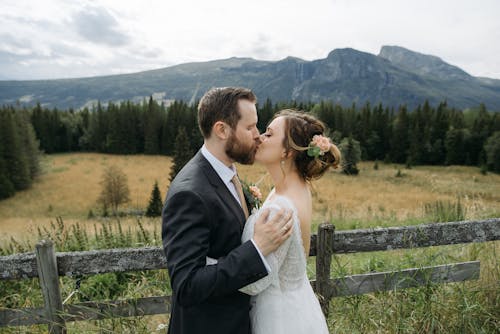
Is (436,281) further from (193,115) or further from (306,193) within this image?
(193,115)

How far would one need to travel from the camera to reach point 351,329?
362cm

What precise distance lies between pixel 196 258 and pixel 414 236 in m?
2.70

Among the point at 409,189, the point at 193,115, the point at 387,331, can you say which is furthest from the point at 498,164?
the point at 387,331

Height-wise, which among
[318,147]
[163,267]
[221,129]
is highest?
[221,129]

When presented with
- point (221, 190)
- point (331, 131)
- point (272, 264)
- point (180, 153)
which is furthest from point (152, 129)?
point (272, 264)

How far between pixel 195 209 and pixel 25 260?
2.26 meters

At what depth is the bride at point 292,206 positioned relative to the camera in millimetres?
2508

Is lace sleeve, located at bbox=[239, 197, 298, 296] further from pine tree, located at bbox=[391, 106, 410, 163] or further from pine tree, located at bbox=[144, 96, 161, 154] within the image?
pine tree, located at bbox=[144, 96, 161, 154]

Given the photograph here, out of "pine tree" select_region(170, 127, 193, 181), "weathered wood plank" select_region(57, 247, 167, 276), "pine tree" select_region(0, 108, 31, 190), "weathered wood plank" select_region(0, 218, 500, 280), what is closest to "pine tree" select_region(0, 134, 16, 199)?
"pine tree" select_region(0, 108, 31, 190)

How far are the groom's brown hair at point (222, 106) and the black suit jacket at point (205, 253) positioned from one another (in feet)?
0.85

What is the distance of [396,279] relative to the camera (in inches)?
151

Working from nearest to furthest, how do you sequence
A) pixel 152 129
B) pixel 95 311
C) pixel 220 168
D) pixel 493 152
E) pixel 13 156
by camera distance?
pixel 220 168 → pixel 95 311 → pixel 13 156 → pixel 493 152 → pixel 152 129

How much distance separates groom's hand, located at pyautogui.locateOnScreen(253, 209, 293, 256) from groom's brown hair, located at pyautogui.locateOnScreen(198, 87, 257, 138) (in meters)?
0.63

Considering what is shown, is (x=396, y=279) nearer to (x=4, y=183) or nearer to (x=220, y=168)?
(x=220, y=168)
